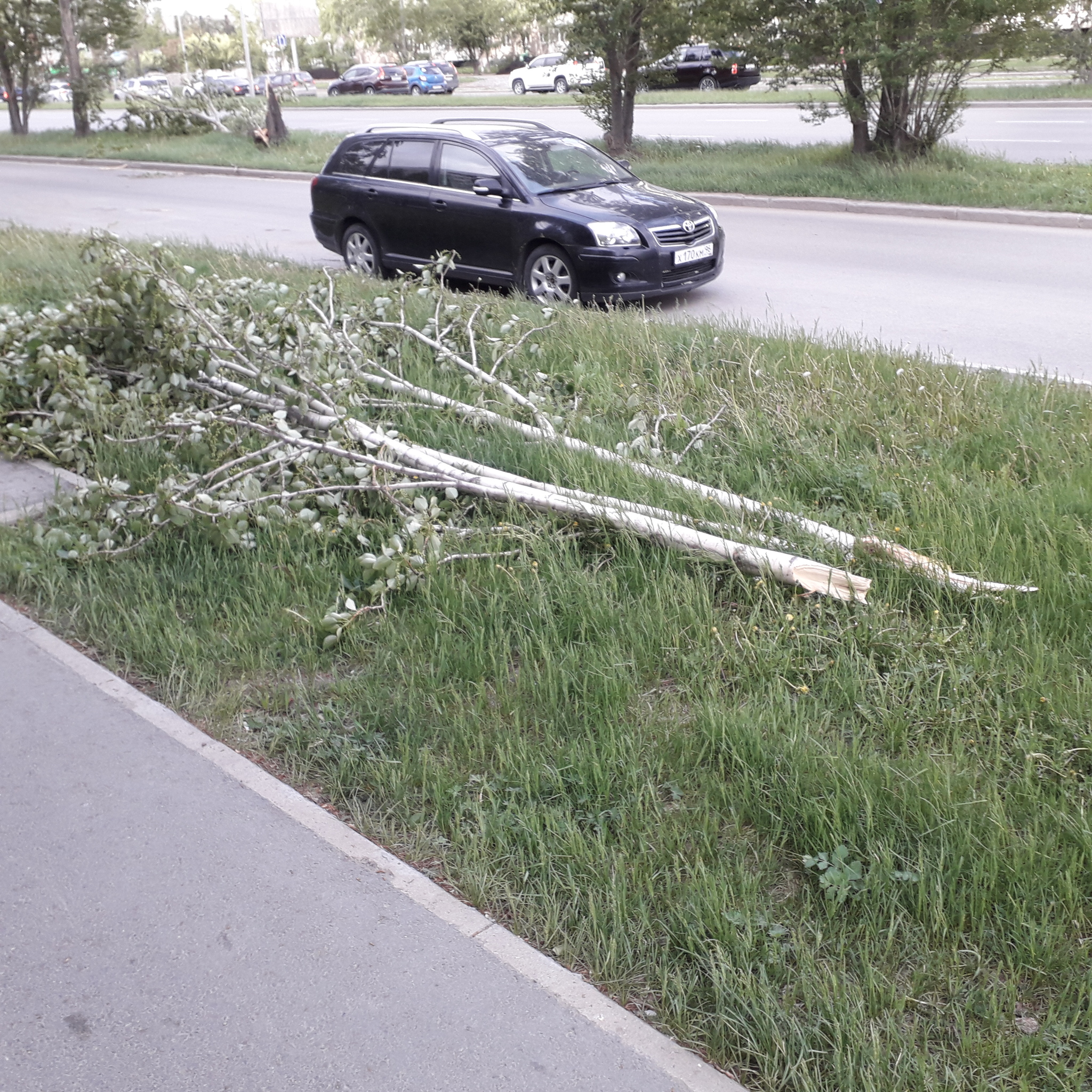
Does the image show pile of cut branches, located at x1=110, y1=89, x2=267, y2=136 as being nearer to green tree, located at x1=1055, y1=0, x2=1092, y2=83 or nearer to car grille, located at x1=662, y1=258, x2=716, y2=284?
→ green tree, located at x1=1055, y1=0, x2=1092, y2=83

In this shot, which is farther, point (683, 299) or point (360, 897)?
point (683, 299)

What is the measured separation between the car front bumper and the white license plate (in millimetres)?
31

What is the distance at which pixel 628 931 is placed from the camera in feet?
9.87

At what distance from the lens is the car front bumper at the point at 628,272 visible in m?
10.0

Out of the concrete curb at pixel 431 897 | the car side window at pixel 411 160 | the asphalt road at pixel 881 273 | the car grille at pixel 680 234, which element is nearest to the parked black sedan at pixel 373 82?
the asphalt road at pixel 881 273

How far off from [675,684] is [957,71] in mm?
14531

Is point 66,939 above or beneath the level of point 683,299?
beneath

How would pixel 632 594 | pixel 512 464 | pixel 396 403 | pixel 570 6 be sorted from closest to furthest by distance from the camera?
pixel 632 594
pixel 512 464
pixel 396 403
pixel 570 6

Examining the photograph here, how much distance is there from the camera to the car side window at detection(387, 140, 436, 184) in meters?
11.6

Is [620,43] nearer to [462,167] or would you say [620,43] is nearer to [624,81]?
[624,81]

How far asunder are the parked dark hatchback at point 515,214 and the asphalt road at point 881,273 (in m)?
0.64

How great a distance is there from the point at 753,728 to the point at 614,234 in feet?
23.9

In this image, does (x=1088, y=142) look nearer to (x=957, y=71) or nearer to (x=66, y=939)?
(x=957, y=71)

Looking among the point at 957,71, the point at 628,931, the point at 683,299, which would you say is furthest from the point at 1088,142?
the point at 628,931
